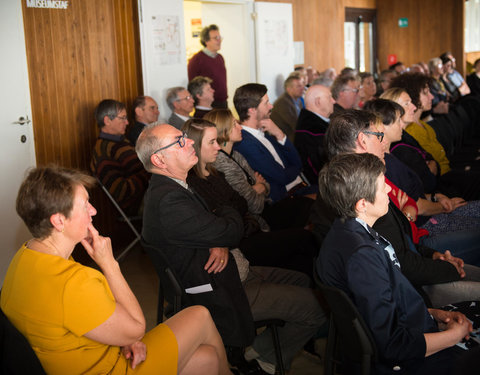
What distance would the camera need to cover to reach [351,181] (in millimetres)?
2096

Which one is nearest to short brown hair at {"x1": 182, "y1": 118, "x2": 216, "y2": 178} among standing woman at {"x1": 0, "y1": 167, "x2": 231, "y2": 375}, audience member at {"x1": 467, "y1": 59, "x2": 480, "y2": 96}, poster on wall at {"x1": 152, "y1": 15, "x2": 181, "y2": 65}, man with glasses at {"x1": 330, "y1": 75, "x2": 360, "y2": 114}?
standing woman at {"x1": 0, "y1": 167, "x2": 231, "y2": 375}

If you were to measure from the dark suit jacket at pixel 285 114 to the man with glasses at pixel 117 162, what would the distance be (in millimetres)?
2362

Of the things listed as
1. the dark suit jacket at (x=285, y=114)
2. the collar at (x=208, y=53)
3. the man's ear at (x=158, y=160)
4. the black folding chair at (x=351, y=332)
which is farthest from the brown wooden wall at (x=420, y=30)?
the black folding chair at (x=351, y=332)

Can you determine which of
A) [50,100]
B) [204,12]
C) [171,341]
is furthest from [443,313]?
[204,12]

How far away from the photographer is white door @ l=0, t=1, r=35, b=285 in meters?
4.10

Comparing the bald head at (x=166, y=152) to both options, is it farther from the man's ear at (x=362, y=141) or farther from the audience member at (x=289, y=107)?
the audience member at (x=289, y=107)

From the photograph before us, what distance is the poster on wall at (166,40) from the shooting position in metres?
5.70

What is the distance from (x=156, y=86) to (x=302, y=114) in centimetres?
187

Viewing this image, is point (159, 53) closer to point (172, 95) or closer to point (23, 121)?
point (172, 95)

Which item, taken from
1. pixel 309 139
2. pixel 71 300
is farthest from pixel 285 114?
pixel 71 300

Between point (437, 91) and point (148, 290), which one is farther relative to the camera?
point (437, 91)

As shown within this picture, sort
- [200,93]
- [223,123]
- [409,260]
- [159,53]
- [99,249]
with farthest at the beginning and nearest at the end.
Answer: [200,93], [159,53], [223,123], [409,260], [99,249]

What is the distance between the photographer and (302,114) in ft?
15.0

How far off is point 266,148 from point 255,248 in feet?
4.06
